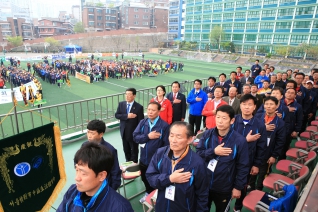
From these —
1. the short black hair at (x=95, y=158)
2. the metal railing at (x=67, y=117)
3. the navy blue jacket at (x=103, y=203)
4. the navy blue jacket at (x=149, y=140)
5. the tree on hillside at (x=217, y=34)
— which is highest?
the tree on hillside at (x=217, y=34)

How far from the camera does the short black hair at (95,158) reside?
1568 millimetres

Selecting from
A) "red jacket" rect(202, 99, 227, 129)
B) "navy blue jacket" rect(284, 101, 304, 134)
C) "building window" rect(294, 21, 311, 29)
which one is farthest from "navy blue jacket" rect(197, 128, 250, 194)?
"building window" rect(294, 21, 311, 29)

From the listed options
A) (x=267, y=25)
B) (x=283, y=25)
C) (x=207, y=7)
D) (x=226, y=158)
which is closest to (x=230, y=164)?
(x=226, y=158)

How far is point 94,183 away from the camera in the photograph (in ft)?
5.19

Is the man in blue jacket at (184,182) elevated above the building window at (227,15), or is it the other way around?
the building window at (227,15)

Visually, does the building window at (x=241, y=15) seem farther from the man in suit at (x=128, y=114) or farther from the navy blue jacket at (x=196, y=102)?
the man in suit at (x=128, y=114)

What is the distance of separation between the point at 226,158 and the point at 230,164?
0.34 ft

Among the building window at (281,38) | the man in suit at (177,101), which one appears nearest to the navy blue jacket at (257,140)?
the man in suit at (177,101)

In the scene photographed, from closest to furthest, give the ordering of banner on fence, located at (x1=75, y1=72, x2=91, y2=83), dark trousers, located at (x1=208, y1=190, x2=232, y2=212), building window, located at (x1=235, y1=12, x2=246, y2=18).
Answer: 1. dark trousers, located at (x1=208, y1=190, x2=232, y2=212)
2. banner on fence, located at (x1=75, y1=72, x2=91, y2=83)
3. building window, located at (x1=235, y1=12, x2=246, y2=18)

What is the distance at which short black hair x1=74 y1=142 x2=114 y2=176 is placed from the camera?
157 cm

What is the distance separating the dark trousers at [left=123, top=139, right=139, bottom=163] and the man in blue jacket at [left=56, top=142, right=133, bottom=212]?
2.82 meters

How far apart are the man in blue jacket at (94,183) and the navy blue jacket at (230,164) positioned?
50.5 inches

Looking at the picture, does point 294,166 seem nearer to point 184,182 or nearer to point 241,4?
point 184,182

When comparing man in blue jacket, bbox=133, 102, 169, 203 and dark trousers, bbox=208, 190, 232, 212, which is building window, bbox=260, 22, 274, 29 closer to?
man in blue jacket, bbox=133, 102, 169, 203
